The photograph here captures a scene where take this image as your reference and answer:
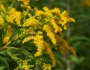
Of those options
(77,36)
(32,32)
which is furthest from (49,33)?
(77,36)

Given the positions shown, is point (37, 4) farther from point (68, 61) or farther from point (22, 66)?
point (22, 66)

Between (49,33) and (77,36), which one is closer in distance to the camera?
(49,33)

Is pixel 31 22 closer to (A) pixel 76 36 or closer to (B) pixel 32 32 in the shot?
(B) pixel 32 32

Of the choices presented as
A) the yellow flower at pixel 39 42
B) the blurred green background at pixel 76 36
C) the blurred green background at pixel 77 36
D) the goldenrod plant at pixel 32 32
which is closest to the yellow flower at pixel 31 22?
the goldenrod plant at pixel 32 32

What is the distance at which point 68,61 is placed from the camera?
576 cm

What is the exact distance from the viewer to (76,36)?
614 cm

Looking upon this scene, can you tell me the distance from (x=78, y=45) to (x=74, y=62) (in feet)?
1.42

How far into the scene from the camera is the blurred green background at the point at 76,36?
5879 mm

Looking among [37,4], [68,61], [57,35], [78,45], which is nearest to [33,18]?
[57,35]

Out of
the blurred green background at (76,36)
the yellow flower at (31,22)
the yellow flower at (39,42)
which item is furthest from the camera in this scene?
the blurred green background at (76,36)

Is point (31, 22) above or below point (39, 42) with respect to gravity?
above

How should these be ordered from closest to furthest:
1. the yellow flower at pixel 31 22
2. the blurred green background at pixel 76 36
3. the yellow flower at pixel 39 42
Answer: the yellow flower at pixel 39 42
the yellow flower at pixel 31 22
the blurred green background at pixel 76 36

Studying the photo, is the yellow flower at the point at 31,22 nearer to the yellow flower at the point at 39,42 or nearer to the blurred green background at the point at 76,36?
the yellow flower at the point at 39,42

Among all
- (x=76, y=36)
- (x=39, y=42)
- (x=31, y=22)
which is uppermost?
(x=31, y=22)
